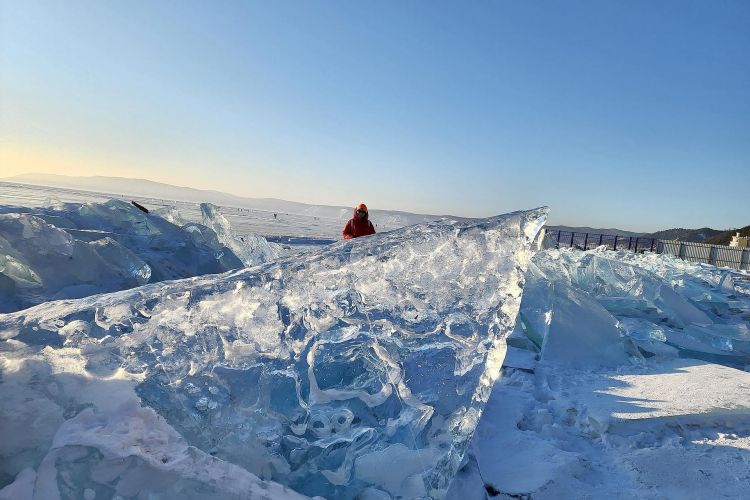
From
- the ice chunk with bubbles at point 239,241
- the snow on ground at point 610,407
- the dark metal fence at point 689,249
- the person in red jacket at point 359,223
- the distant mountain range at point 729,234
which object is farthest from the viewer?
the distant mountain range at point 729,234

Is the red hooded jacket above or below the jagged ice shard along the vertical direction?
above

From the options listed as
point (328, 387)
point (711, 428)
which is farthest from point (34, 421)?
point (711, 428)

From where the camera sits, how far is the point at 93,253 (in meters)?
4.77

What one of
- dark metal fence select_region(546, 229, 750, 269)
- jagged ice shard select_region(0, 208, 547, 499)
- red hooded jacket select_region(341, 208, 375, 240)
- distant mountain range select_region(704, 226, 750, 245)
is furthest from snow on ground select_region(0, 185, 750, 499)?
distant mountain range select_region(704, 226, 750, 245)

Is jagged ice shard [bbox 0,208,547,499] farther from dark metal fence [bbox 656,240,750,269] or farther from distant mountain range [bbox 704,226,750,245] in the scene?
distant mountain range [bbox 704,226,750,245]

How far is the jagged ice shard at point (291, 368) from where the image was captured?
1.42 meters

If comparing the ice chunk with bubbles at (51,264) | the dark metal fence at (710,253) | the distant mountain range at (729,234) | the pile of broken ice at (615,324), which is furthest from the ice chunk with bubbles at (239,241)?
the distant mountain range at (729,234)

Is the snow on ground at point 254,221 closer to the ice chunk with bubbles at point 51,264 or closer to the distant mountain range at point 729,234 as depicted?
the ice chunk with bubbles at point 51,264

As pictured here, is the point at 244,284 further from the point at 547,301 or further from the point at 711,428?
the point at 547,301

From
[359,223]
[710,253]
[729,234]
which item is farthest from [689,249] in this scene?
[729,234]

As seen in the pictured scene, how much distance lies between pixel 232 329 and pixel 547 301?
3.48 meters

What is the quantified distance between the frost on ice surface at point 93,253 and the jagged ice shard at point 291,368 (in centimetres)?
271

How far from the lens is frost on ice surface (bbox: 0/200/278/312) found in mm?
4078

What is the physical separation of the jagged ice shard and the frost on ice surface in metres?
2.71
